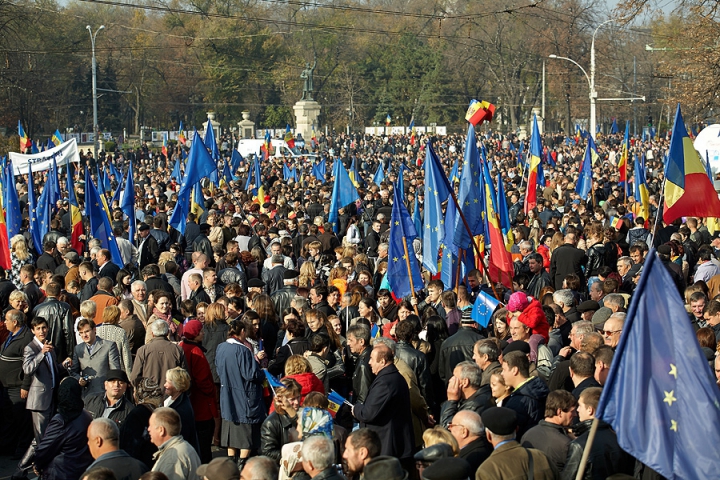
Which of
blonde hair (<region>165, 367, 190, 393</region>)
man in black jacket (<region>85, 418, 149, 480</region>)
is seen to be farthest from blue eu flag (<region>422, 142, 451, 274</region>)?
man in black jacket (<region>85, 418, 149, 480</region>)

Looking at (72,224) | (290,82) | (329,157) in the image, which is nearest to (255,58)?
(290,82)

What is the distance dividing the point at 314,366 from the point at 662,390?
3700 mm

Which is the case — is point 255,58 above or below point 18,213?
above

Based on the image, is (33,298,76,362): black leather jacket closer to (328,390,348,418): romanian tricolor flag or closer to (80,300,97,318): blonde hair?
(80,300,97,318): blonde hair

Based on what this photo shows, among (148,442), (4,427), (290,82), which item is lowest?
(4,427)

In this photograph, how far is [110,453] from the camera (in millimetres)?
5570

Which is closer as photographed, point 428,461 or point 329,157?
point 428,461

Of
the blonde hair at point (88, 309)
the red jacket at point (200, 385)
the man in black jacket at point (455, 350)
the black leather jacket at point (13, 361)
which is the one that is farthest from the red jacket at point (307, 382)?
the black leather jacket at point (13, 361)

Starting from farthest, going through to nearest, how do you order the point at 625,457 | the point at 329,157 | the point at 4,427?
the point at 329,157 → the point at 4,427 → the point at 625,457

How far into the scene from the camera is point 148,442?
21.0 ft

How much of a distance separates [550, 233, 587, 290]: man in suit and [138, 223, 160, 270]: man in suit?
5180mm

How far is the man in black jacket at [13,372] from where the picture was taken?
8367mm

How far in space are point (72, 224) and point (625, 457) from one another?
1161 centimetres

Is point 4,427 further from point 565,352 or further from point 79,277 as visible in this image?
point 565,352
